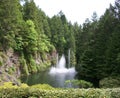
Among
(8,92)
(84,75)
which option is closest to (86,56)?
(84,75)

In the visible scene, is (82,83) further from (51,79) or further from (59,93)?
(59,93)

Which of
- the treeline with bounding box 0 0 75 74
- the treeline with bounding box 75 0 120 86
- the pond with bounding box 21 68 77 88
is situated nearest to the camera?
the treeline with bounding box 75 0 120 86

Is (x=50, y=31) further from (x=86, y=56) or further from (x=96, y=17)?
(x=86, y=56)

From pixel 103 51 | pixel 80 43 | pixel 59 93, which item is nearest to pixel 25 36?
pixel 80 43

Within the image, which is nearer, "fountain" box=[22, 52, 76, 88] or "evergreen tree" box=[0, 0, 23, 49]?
"fountain" box=[22, 52, 76, 88]

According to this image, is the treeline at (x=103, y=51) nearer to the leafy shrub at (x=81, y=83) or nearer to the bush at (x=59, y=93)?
the leafy shrub at (x=81, y=83)

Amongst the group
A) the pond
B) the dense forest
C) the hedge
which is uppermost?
the dense forest

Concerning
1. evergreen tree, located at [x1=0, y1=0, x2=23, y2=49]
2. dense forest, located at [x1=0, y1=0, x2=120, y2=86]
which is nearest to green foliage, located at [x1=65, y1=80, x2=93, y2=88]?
dense forest, located at [x1=0, y1=0, x2=120, y2=86]

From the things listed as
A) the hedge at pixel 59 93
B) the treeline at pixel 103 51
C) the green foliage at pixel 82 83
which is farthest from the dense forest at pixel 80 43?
the hedge at pixel 59 93

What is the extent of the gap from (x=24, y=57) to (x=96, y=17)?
62.4 ft

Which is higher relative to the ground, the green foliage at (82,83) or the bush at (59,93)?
the bush at (59,93)

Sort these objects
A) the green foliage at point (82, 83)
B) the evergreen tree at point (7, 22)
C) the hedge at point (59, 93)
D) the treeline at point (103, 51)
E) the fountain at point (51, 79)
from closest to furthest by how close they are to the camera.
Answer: the hedge at point (59, 93)
the green foliage at point (82, 83)
the treeline at point (103, 51)
the fountain at point (51, 79)
the evergreen tree at point (7, 22)

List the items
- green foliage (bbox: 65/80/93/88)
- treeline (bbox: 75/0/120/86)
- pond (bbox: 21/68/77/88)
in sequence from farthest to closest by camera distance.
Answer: pond (bbox: 21/68/77/88) < treeline (bbox: 75/0/120/86) < green foliage (bbox: 65/80/93/88)

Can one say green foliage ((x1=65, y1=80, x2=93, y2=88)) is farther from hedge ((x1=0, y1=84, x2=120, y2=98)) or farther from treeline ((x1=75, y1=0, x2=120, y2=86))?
hedge ((x1=0, y1=84, x2=120, y2=98))
